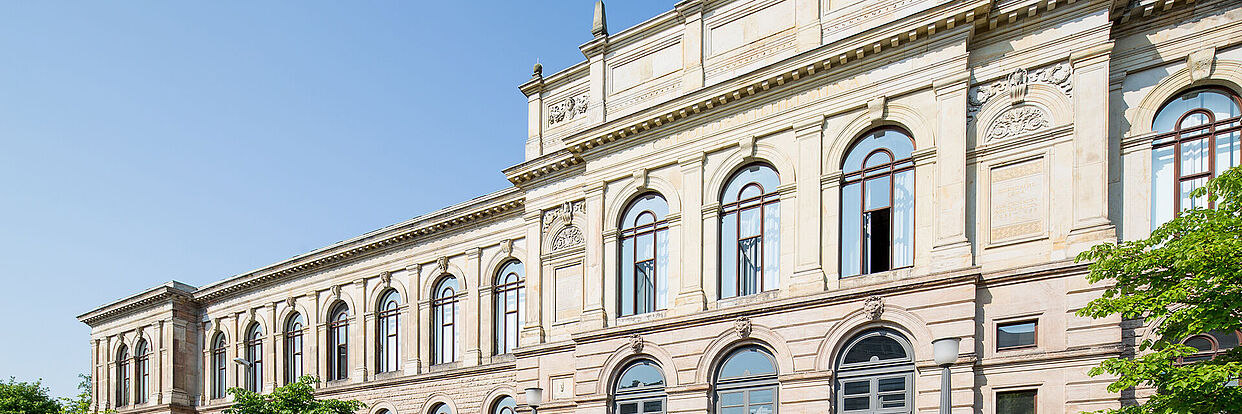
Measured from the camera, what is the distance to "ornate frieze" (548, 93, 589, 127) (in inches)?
1215

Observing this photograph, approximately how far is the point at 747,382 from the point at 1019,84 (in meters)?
9.12

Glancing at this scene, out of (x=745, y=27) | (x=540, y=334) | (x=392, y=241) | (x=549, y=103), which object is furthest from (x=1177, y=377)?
(x=392, y=241)

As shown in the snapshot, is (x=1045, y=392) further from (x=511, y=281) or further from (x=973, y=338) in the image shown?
(x=511, y=281)

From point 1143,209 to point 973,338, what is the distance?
4.11 m

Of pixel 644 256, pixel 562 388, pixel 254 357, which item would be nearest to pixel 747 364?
pixel 644 256

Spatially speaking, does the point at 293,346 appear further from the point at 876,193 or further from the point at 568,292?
the point at 876,193

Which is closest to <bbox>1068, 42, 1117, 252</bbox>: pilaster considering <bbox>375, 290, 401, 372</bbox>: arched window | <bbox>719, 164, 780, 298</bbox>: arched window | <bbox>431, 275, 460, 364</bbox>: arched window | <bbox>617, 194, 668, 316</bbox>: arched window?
<bbox>719, 164, 780, 298</bbox>: arched window

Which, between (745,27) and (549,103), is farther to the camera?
(549,103)

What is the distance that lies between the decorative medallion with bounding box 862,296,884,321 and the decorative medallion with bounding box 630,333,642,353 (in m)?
6.56

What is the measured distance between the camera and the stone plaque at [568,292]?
29094 millimetres

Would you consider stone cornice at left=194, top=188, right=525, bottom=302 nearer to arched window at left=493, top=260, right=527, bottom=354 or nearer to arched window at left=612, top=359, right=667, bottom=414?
arched window at left=493, top=260, right=527, bottom=354

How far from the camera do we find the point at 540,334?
99.4 ft

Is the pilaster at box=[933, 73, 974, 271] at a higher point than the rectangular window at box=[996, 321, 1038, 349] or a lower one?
higher

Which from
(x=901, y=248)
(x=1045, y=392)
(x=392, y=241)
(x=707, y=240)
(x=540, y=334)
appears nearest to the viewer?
(x=1045, y=392)
